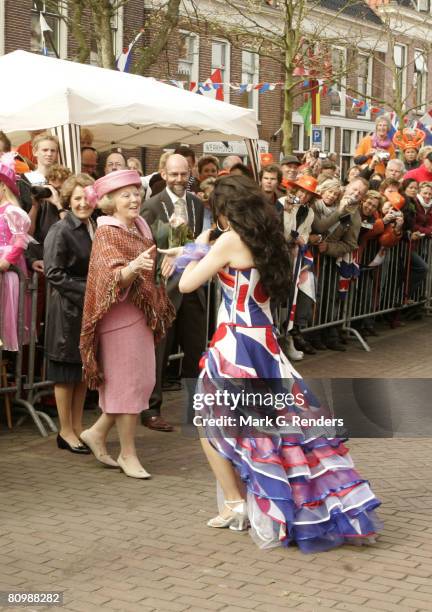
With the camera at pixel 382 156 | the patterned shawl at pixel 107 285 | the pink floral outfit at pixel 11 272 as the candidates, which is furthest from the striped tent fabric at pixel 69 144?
the camera at pixel 382 156

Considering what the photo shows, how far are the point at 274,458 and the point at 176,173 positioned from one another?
354cm

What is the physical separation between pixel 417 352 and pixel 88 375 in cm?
620

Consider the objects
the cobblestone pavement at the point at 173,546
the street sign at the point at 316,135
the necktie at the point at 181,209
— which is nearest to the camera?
the cobblestone pavement at the point at 173,546

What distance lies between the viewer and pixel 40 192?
848cm

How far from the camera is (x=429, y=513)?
244 inches

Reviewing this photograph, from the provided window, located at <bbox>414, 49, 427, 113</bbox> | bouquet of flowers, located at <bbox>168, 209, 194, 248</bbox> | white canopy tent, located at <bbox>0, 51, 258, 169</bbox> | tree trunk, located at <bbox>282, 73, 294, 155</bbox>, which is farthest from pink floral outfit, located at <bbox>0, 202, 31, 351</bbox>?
window, located at <bbox>414, 49, 427, 113</bbox>

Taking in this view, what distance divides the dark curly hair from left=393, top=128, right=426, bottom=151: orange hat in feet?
37.7

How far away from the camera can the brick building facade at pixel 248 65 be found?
2685cm

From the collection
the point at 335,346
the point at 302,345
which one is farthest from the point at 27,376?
the point at 335,346

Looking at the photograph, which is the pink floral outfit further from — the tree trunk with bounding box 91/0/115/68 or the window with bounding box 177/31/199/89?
the window with bounding box 177/31/199/89

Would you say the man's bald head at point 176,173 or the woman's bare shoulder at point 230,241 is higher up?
the man's bald head at point 176,173

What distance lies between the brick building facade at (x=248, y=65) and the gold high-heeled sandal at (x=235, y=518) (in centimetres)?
1882

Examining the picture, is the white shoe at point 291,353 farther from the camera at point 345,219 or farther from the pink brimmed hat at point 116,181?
the pink brimmed hat at point 116,181

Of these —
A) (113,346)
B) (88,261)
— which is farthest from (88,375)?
(88,261)
